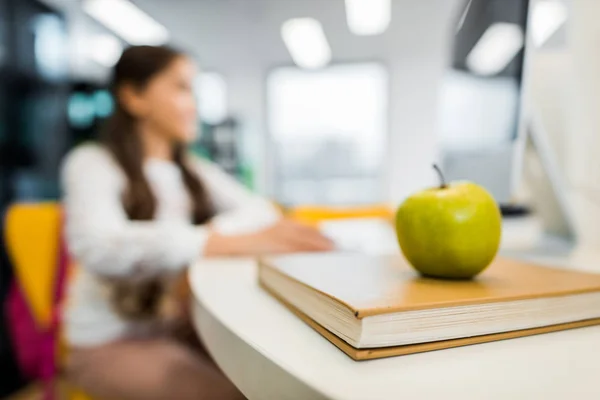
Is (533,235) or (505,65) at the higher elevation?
(505,65)

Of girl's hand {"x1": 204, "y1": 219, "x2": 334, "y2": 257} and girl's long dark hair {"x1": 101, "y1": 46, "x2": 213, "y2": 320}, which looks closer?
girl's hand {"x1": 204, "y1": 219, "x2": 334, "y2": 257}

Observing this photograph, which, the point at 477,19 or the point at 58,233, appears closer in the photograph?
the point at 477,19

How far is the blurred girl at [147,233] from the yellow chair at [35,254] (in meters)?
0.19

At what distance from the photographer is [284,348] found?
1.01 ft

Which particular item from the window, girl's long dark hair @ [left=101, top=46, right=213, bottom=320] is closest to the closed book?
girl's long dark hair @ [left=101, top=46, right=213, bottom=320]

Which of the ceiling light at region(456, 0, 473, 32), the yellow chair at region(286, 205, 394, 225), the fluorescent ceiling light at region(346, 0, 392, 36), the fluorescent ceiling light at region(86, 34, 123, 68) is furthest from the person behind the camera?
the fluorescent ceiling light at region(86, 34, 123, 68)

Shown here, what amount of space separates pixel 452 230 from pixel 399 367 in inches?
6.5

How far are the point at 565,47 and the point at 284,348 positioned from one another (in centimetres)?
67

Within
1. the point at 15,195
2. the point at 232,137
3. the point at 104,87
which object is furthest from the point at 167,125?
the point at 232,137

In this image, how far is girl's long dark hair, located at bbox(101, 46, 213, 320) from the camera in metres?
0.97

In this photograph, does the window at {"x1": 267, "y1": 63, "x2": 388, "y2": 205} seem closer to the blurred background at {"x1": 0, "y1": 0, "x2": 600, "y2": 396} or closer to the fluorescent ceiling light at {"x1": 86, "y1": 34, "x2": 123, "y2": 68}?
the blurred background at {"x1": 0, "y1": 0, "x2": 600, "y2": 396}

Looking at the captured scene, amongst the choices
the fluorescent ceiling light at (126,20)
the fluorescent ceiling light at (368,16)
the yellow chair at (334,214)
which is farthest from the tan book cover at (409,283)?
the fluorescent ceiling light at (368,16)

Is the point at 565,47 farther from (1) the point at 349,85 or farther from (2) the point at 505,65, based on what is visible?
(1) the point at 349,85

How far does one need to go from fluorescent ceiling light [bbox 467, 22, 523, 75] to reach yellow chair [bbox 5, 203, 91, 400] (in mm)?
1058
